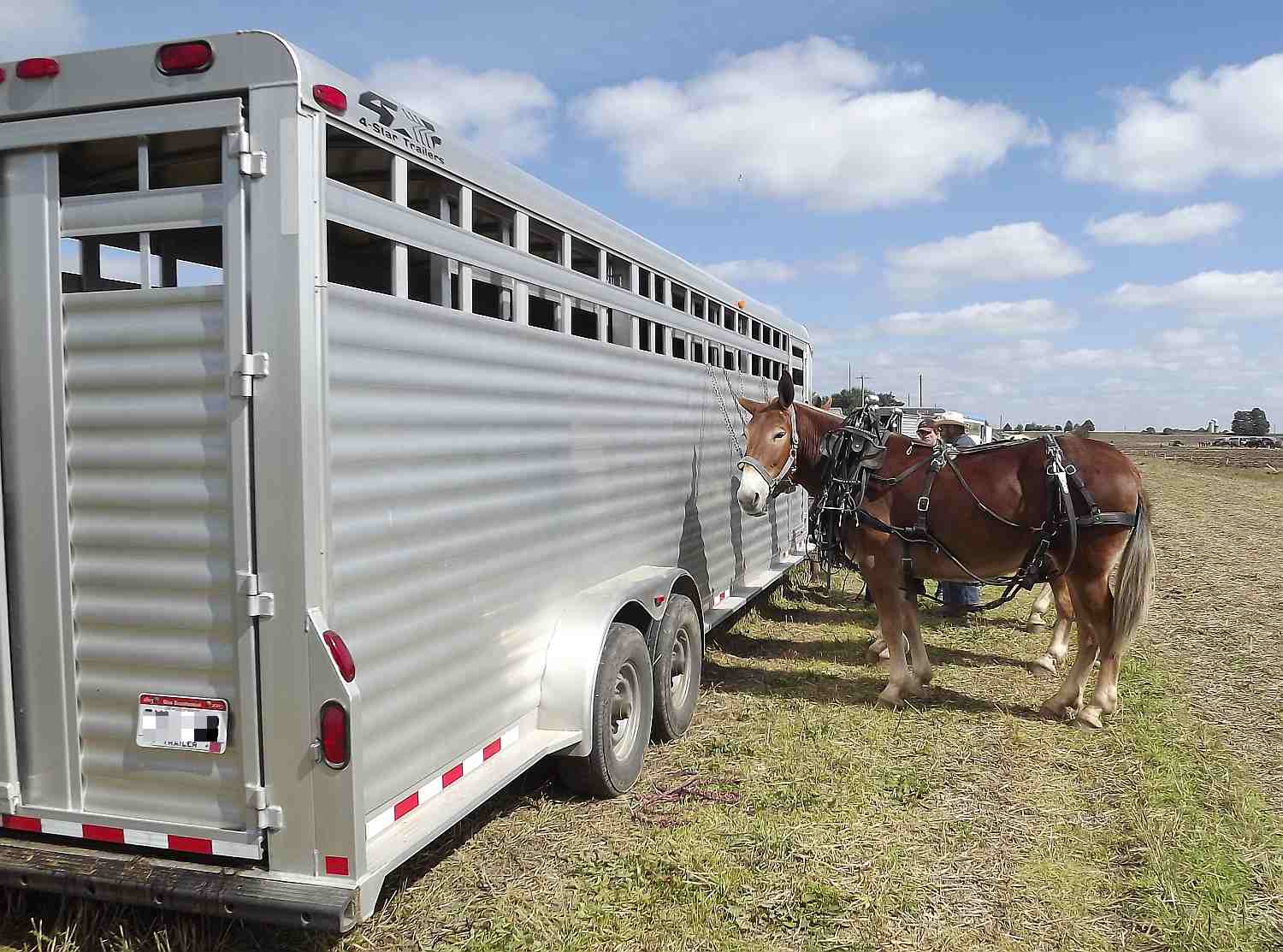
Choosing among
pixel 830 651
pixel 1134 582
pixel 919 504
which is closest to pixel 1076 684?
pixel 1134 582

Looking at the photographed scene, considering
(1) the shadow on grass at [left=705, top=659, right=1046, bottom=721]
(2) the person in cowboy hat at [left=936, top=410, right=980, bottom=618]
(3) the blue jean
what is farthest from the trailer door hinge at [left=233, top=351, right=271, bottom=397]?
(3) the blue jean

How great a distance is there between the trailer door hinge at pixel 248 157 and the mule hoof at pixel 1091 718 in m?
5.88

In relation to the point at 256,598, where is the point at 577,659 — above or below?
below

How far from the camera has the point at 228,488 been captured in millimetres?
2777

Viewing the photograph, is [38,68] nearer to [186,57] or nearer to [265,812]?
[186,57]

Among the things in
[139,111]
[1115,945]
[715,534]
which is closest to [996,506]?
[715,534]

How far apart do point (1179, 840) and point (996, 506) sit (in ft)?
8.16

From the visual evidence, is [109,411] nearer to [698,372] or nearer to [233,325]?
[233,325]

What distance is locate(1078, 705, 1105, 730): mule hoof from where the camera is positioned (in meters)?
6.00

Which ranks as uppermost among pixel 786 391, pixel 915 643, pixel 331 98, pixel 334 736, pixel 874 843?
pixel 331 98

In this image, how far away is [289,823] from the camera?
2.79 meters

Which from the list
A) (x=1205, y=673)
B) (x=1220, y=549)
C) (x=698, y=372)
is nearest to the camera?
(x=698, y=372)

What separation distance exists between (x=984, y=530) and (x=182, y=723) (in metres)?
5.20

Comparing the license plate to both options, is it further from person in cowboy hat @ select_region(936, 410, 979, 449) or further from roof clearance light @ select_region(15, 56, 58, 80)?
person in cowboy hat @ select_region(936, 410, 979, 449)
